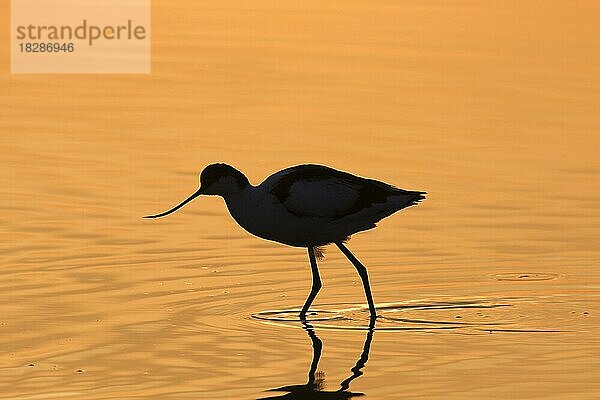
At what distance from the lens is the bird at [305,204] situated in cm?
1393

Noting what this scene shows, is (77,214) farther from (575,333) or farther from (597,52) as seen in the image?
(597,52)

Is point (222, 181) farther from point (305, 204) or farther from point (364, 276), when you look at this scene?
point (364, 276)

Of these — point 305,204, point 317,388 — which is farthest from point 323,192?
point 317,388

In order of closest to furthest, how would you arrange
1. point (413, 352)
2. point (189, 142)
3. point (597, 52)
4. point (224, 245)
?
point (413, 352) < point (224, 245) < point (189, 142) < point (597, 52)

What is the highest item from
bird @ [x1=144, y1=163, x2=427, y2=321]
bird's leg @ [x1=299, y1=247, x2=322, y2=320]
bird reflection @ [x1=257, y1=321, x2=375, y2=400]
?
bird @ [x1=144, y1=163, x2=427, y2=321]

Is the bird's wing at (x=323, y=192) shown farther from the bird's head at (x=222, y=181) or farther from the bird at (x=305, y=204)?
the bird's head at (x=222, y=181)

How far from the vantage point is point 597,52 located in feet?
81.4

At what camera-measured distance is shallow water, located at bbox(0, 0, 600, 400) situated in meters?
11.9

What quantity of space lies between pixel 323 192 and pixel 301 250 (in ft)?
6.47

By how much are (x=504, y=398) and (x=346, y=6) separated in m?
18.4

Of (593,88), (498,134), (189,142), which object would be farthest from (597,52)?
(189,142)

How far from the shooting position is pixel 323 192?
554 inches

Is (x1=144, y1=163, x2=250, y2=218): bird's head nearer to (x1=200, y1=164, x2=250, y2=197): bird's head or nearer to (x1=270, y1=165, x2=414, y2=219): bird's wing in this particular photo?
(x1=200, y1=164, x2=250, y2=197): bird's head

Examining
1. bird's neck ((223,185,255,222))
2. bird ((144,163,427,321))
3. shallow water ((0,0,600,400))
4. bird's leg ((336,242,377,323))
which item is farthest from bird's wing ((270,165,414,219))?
shallow water ((0,0,600,400))
